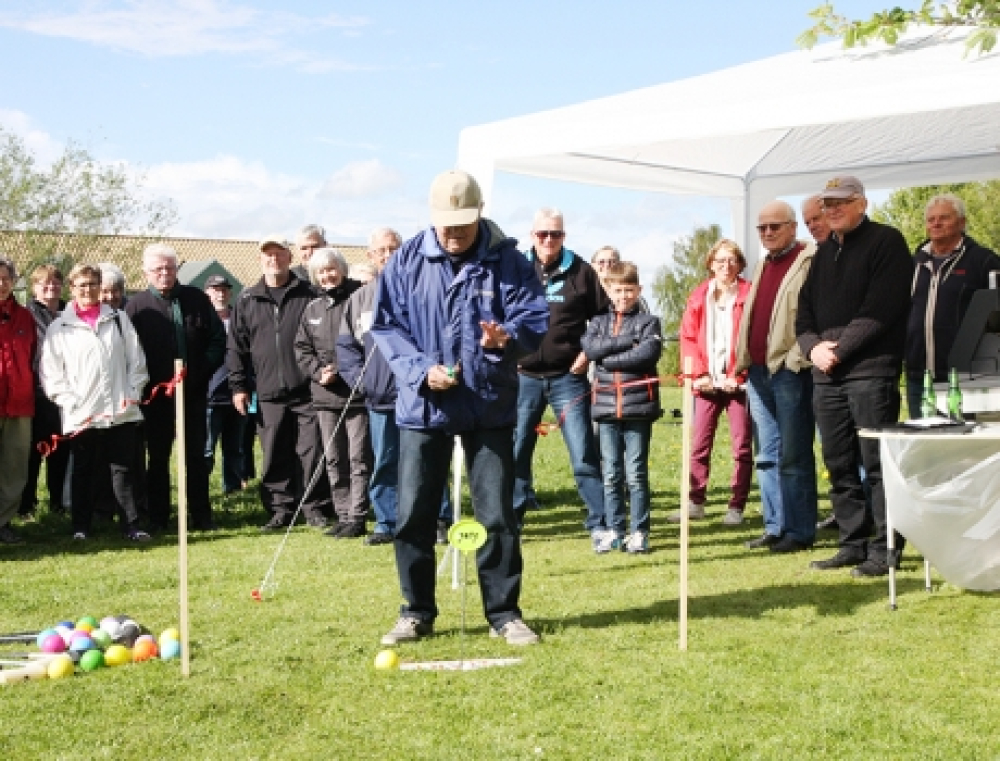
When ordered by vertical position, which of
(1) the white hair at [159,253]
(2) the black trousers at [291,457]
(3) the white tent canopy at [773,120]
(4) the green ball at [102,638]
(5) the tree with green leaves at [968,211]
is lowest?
(4) the green ball at [102,638]

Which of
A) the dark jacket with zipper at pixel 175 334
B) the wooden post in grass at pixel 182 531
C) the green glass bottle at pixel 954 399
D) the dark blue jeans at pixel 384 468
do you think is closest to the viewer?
the wooden post in grass at pixel 182 531

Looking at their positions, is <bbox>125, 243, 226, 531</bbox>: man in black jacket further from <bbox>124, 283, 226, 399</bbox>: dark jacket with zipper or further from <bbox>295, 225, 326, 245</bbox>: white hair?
<bbox>295, 225, 326, 245</bbox>: white hair

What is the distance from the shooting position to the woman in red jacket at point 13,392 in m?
9.11

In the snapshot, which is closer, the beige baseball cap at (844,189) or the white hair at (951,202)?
the beige baseball cap at (844,189)

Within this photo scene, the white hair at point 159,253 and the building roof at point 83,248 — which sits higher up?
the building roof at point 83,248

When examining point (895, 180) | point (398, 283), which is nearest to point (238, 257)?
Answer: point (895, 180)

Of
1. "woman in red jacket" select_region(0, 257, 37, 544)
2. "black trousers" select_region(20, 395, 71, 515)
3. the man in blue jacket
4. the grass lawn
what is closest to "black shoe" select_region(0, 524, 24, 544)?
"woman in red jacket" select_region(0, 257, 37, 544)

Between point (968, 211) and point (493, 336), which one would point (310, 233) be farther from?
point (968, 211)

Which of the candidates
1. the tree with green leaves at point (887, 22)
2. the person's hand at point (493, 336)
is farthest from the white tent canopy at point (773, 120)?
the person's hand at point (493, 336)

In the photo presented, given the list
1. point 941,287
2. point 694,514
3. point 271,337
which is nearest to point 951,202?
point 941,287

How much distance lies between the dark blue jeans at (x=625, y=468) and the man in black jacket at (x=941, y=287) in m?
1.62

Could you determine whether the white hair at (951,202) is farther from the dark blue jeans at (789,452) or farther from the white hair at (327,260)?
the white hair at (327,260)

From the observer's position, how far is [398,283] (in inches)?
233

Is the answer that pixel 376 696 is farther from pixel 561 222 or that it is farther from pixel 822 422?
pixel 561 222
